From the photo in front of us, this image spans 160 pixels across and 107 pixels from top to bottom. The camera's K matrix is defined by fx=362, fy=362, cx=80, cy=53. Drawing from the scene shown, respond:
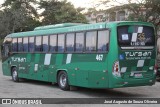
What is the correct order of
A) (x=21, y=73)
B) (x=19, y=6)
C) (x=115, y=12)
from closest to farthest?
(x=21, y=73), (x=115, y=12), (x=19, y=6)

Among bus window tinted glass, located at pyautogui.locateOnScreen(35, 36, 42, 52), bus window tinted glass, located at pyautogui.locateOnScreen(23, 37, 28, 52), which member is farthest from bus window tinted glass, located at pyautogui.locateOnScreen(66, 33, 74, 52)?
bus window tinted glass, located at pyautogui.locateOnScreen(23, 37, 28, 52)

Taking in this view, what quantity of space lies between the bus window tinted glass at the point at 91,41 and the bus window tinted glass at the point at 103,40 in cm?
33

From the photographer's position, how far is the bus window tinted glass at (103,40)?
13055 millimetres

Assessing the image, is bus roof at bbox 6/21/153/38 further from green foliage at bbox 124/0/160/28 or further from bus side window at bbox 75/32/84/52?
green foliage at bbox 124/0/160/28

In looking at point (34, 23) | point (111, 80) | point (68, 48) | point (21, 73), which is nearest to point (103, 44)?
point (111, 80)

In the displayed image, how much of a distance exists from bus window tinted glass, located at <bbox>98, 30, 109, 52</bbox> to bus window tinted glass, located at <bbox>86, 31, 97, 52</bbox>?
332 millimetres

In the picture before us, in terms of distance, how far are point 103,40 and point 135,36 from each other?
119cm

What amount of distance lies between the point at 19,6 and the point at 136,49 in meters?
48.9

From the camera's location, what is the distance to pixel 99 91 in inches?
611

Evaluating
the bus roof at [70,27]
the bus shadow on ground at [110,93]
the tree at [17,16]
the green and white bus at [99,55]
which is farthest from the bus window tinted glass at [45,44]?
the tree at [17,16]

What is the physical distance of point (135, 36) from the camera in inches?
523

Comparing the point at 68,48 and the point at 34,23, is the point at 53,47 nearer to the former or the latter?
the point at 68,48

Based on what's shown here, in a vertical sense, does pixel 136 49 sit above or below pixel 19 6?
below

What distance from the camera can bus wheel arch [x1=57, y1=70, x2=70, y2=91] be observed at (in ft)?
50.6
